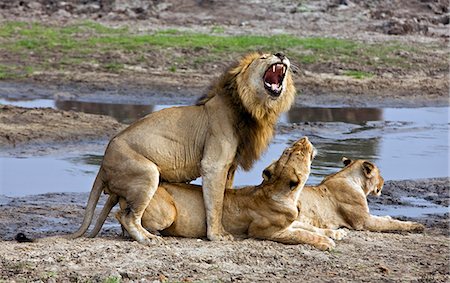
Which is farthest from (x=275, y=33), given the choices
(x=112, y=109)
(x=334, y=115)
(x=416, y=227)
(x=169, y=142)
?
(x=169, y=142)

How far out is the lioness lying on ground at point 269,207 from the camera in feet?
26.6

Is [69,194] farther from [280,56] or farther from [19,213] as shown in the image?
[280,56]

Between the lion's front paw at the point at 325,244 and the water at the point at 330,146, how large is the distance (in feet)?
11.0

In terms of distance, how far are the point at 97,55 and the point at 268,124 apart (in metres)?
12.3

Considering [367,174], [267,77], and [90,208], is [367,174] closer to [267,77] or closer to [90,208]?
[267,77]

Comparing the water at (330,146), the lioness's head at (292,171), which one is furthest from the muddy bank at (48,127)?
the lioness's head at (292,171)

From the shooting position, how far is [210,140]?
8.14 m

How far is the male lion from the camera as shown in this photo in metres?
8.03

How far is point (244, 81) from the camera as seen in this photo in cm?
821

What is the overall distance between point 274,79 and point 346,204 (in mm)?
1349

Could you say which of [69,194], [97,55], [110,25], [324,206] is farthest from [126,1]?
[324,206]

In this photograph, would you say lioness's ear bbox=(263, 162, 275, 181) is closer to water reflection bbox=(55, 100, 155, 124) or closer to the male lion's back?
the male lion's back

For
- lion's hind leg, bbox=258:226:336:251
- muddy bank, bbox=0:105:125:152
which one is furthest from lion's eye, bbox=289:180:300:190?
muddy bank, bbox=0:105:125:152

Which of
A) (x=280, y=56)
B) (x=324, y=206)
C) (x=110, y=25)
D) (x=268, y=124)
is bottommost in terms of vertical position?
(x=110, y=25)
